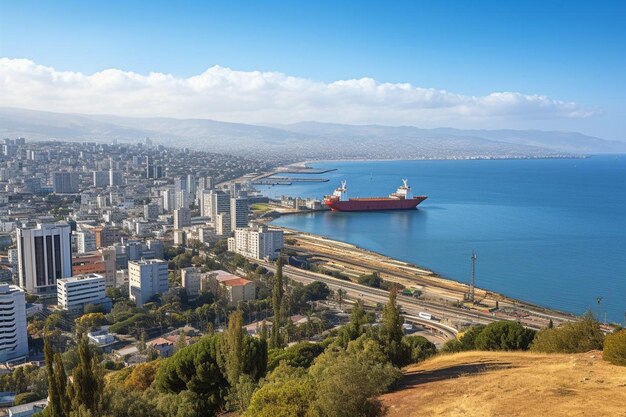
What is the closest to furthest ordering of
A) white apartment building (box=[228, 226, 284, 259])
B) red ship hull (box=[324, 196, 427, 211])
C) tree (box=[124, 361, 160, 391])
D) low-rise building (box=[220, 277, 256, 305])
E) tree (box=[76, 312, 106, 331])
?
1. tree (box=[124, 361, 160, 391])
2. tree (box=[76, 312, 106, 331])
3. low-rise building (box=[220, 277, 256, 305])
4. white apartment building (box=[228, 226, 284, 259])
5. red ship hull (box=[324, 196, 427, 211])

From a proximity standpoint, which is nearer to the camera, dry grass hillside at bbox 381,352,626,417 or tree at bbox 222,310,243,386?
dry grass hillside at bbox 381,352,626,417

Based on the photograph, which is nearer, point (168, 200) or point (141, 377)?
point (141, 377)

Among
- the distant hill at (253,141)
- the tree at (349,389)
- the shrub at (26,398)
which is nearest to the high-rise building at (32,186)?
the shrub at (26,398)

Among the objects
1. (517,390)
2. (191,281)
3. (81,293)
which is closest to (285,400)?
(517,390)

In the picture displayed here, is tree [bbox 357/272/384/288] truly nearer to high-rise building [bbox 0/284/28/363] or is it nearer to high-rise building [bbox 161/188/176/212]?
high-rise building [bbox 0/284/28/363]

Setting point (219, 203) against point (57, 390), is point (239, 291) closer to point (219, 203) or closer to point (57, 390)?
point (57, 390)

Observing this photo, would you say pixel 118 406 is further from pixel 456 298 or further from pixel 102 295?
pixel 456 298

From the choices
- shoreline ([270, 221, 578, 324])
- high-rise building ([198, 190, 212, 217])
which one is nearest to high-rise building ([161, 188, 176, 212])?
high-rise building ([198, 190, 212, 217])
